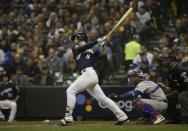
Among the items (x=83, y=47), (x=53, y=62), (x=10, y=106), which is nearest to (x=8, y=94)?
(x=10, y=106)

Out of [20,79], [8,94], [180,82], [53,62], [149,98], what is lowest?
[149,98]

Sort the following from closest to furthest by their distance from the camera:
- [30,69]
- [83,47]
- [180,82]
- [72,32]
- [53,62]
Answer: [83,47] → [180,82] → [30,69] → [53,62] → [72,32]

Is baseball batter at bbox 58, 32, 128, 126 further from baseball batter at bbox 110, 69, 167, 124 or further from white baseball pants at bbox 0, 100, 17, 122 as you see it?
white baseball pants at bbox 0, 100, 17, 122

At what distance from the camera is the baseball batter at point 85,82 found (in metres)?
16.0

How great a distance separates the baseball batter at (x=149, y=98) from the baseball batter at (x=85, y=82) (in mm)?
338

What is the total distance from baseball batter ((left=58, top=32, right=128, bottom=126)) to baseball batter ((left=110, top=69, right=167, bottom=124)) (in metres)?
0.34

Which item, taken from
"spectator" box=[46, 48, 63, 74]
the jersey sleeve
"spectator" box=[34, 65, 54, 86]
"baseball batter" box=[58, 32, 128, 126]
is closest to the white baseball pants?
"spectator" box=[34, 65, 54, 86]

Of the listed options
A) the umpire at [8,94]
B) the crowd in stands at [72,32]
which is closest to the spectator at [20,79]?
the crowd in stands at [72,32]

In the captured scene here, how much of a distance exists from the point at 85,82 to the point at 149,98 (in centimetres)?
182

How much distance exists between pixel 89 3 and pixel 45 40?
313 centimetres

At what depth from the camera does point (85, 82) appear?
16031mm

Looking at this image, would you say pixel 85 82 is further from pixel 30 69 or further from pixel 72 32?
pixel 72 32

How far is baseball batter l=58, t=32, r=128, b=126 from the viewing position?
1598 centimetres

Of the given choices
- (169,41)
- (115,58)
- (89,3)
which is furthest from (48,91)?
(89,3)
